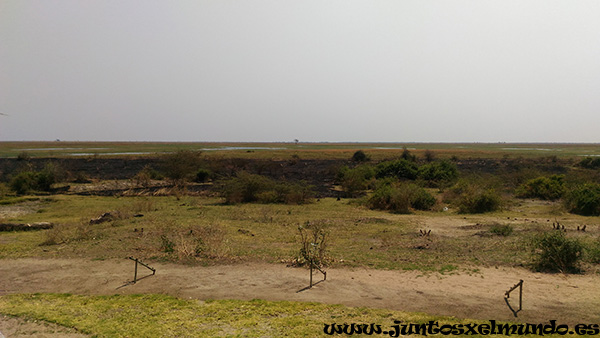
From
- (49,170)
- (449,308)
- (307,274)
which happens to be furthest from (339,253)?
(49,170)

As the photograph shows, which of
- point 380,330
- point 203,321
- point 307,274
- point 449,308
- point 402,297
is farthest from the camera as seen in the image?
point 307,274

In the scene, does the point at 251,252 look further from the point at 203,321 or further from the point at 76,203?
the point at 76,203

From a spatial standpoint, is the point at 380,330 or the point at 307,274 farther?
the point at 307,274

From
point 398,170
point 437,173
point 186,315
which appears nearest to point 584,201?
point 437,173

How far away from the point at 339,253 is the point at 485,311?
4.77 metres

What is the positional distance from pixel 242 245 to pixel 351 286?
4978mm

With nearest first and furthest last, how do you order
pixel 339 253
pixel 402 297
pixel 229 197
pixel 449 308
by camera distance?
pixel 449 308 → pixel 402 297 → pixel 339 253 → pixel 229 197

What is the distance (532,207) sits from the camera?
2198 centimetres

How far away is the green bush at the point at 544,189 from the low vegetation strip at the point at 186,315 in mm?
22343

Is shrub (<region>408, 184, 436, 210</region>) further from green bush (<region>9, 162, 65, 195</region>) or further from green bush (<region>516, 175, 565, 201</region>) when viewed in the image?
green bush (<region>9, 162, 65, 195</region>)

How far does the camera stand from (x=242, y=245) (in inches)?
485

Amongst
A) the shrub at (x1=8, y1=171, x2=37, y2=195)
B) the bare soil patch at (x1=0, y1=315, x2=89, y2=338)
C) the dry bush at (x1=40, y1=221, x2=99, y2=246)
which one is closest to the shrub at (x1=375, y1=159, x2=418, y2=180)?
the dry bush at (x1=40, y1=221, x2=99, y2=246)

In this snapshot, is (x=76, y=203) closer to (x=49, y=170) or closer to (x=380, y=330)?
(x=49, y=170)

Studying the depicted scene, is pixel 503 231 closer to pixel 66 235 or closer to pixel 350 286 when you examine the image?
pixel 350 286
